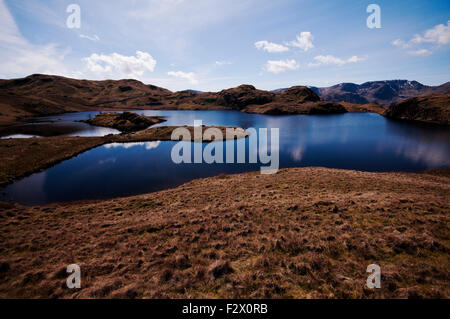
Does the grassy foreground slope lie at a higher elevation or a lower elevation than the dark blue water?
lower

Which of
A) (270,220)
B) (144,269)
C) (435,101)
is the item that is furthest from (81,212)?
(435,101)

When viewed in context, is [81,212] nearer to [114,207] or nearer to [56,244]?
[114,207]

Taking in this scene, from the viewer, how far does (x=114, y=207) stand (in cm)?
1800

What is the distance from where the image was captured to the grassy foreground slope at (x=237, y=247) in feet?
24.1

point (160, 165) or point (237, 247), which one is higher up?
point (160, 165)

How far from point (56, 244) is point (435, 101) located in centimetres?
16534

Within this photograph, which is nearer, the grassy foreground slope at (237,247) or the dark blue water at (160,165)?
the grassy foreground slope at (237,247)

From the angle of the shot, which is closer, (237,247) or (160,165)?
(237,247)

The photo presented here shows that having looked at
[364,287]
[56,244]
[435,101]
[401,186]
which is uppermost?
[435,101]

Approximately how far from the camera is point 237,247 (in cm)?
1027

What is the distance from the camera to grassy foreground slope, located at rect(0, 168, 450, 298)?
24.1ft

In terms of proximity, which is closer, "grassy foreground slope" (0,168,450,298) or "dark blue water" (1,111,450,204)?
"grassy foreground slope" (0,168,450,298)

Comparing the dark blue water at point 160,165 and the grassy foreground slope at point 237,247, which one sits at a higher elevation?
the dark blue water at point 160,165

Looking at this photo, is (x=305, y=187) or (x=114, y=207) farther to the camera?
(x=305, y=187)
